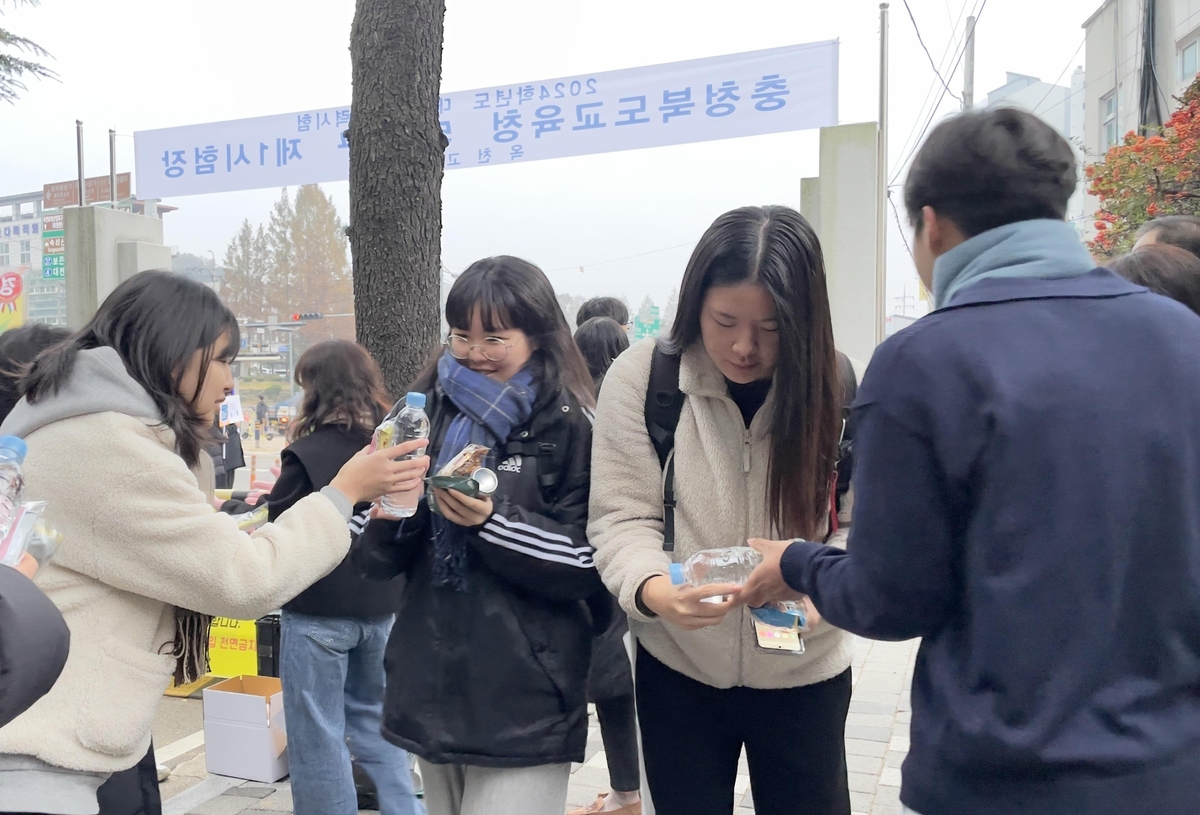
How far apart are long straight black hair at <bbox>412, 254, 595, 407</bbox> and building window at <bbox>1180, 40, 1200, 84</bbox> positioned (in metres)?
17.3

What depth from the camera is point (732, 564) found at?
5.96 ft

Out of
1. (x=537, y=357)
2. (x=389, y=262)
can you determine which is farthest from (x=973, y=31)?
(x=537, y=357)

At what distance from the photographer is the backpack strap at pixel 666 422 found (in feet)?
6.26

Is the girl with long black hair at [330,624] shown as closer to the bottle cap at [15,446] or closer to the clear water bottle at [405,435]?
the clear water bottle at [405,435]

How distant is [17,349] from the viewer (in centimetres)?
282

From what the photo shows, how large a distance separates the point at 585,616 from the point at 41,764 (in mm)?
1094

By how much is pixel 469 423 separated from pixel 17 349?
1.71 meters

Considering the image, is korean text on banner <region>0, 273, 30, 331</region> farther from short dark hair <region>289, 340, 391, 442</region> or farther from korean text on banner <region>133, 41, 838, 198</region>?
short dark hair <region>289, 340, 391, 442</region>

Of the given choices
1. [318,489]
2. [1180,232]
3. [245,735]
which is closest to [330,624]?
[318,489]

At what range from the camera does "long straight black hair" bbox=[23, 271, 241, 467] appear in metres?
1.76

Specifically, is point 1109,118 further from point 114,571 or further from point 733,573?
point 114,571

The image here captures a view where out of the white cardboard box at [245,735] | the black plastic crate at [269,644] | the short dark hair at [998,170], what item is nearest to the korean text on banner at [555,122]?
the black plastic crate at [269,644]

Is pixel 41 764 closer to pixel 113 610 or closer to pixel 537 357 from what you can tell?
pixel 113 610

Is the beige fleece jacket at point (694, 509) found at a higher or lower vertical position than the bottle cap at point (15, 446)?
lower
